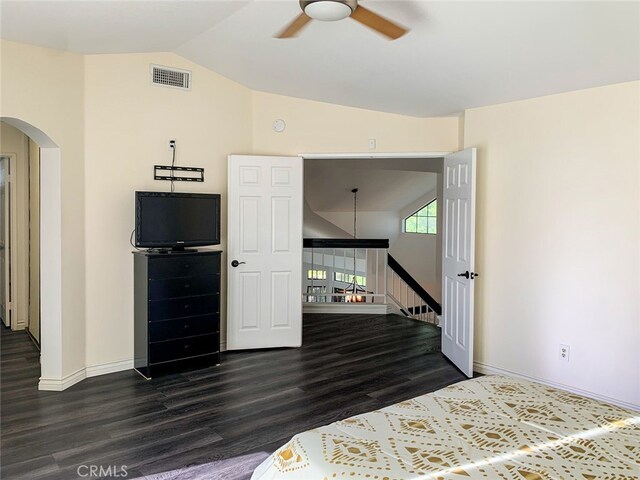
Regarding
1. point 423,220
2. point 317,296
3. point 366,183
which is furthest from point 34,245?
point 423,220

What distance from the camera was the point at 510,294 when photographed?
419 cm

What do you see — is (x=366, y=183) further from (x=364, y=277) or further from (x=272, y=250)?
(x=272, y=250)

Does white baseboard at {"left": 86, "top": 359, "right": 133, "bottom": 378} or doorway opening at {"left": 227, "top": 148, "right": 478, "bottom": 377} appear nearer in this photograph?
white baseboard at {"left": 86, "top": 359, "right": 133, "bottom": 378}

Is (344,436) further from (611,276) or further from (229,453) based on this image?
(611,276)

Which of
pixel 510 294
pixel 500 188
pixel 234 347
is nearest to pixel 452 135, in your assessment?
pixel 500 188

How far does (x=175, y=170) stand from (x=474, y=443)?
3.73m

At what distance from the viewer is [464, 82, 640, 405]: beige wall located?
3416 mm

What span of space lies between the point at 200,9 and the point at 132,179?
1.71 m

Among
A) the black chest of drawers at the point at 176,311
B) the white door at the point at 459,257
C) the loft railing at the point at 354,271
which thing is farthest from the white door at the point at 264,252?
the loft railing at the point at 354,271

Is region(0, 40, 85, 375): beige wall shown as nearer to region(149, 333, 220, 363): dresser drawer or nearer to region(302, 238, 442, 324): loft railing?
region(149, 333, 220, 363): dresser drawer

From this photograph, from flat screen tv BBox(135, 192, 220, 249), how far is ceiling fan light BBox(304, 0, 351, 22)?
7.60ft

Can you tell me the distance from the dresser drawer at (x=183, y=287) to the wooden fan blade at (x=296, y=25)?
2.35 metres

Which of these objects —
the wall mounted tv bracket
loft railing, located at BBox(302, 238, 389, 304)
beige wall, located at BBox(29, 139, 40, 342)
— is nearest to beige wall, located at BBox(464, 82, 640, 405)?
the wall mounted tv bracket
